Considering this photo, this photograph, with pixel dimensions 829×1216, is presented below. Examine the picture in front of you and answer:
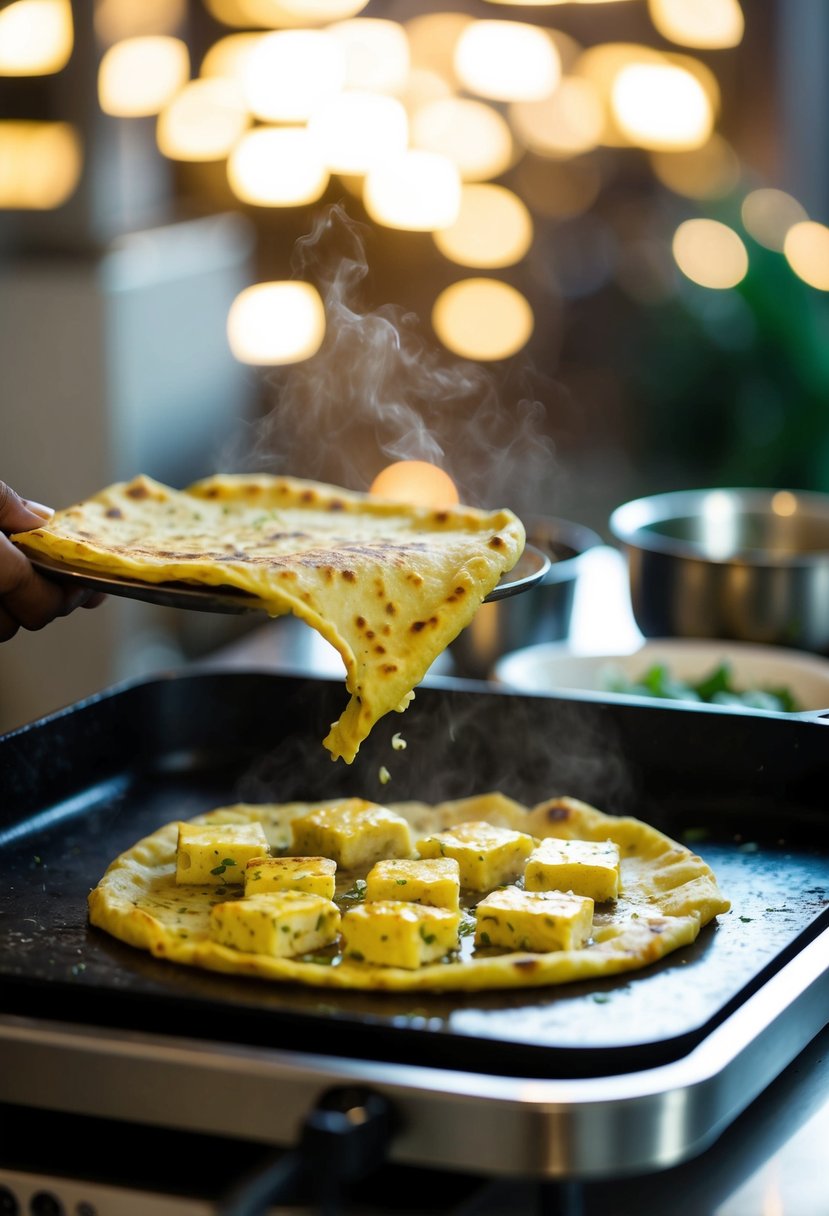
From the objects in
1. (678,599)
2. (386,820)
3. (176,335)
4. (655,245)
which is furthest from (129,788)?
(655,245)

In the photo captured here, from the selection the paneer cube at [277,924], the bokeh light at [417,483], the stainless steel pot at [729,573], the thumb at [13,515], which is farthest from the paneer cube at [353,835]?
the bokeh light at [417,483]

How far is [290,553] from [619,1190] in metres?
0.86

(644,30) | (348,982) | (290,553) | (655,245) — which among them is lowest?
(348,982)

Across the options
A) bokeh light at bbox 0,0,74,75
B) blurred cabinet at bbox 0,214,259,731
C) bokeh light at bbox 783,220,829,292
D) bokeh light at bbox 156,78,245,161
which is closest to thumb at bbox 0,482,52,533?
blurred cabinet at bbox 0,214,259,731

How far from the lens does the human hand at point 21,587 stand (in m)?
1.85

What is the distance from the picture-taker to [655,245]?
24.7 feet

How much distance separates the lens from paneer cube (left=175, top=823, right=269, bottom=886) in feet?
5.92

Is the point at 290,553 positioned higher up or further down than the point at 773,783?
higher up

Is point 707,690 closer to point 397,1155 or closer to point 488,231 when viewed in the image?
point 397,1155

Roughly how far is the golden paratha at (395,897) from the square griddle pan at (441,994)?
3 cm

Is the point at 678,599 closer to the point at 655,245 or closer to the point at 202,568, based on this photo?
the point at 202,568

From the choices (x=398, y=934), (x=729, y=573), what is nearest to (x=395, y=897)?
(x=398, y=934)

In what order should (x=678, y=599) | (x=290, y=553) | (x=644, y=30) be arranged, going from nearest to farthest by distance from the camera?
(x=290, y=553)
(x=678, y=599)
(x=644, y=30)

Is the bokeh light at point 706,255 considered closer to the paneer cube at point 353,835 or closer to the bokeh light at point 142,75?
the bokeh light at point 142,75
